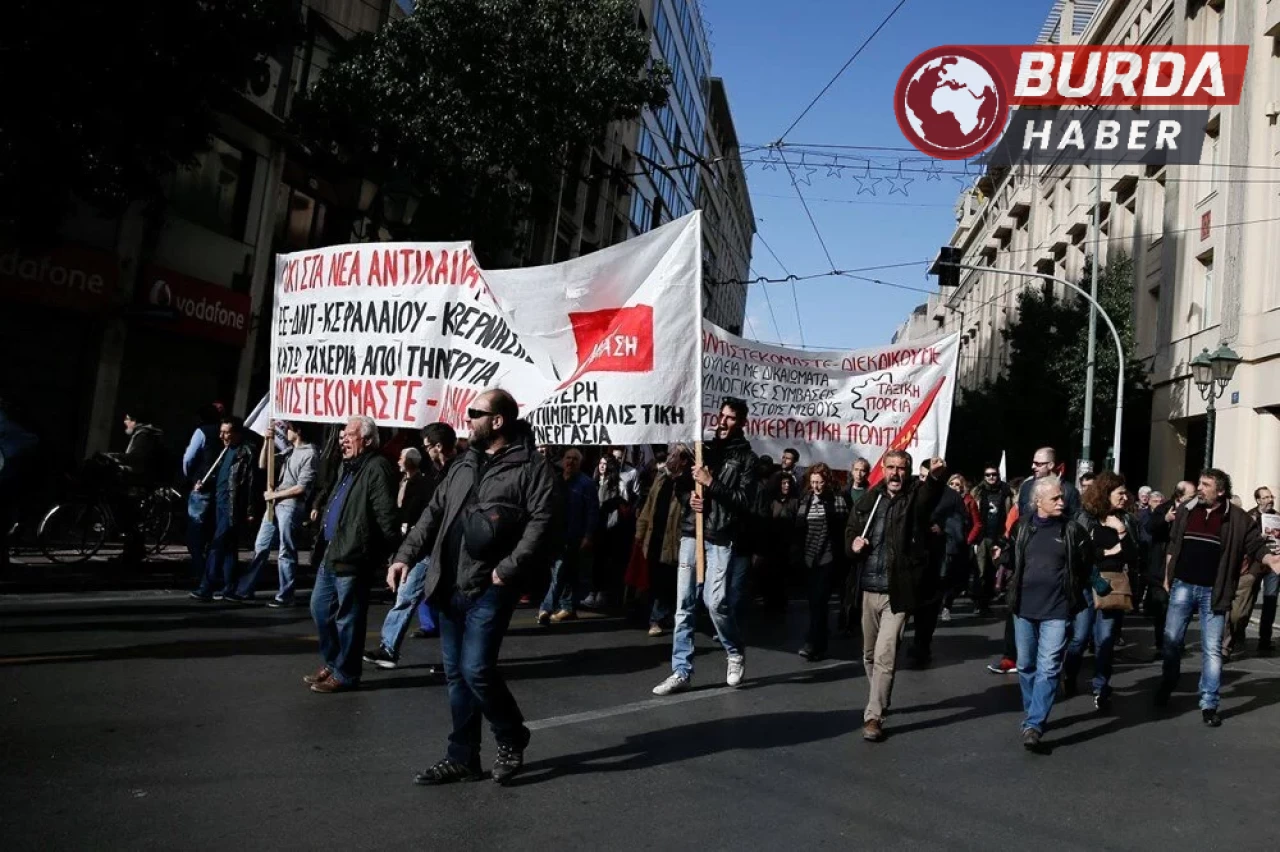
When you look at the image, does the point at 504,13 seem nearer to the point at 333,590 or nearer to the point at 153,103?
the point at 153,103

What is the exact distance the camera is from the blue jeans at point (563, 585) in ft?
36.6

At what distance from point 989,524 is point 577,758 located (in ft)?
37.1

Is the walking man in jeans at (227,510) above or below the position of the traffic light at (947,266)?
below

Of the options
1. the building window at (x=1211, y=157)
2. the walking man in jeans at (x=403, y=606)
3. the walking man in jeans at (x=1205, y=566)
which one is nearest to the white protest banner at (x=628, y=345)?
the walking man in jeans at (x=403, y=606)

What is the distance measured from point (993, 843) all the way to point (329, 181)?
20.5 meters

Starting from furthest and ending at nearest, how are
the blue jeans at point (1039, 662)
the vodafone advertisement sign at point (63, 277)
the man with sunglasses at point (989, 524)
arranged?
the vodafone advertisement sign at point (63, 277) → the man with sunglasses at point (989, 524) → the blue jeans at point (1039, 662)

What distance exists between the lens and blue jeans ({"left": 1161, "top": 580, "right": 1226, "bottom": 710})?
827 cm

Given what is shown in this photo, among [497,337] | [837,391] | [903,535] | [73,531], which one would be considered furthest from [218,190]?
[903,535]

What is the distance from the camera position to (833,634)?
11.9 meters

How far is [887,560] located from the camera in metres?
7.22

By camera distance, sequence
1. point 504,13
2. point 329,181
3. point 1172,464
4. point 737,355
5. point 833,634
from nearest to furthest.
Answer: point 833,634
point 737,355
point 504,13
point 329,181
point 1172,464

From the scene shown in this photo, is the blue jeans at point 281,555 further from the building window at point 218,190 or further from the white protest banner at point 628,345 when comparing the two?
the building window at point 218,190

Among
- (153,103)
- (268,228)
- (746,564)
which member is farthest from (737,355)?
(268,228)

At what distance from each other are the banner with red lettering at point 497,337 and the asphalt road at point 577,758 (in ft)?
5.82
